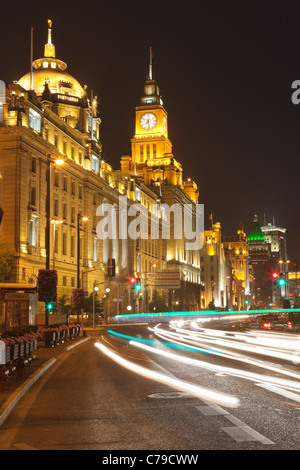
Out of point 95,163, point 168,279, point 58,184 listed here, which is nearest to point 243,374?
point 58,184

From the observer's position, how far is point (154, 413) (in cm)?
1135

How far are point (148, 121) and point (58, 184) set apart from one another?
307 ft

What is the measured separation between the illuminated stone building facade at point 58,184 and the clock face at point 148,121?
54662 mm

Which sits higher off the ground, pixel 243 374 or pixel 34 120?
pixel 34 120

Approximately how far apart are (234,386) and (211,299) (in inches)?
6704

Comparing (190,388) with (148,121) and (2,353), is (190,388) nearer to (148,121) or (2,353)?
(2,353)

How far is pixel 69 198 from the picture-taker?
73.7m

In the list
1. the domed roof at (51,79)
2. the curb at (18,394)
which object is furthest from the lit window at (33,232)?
the curb at (18,394)

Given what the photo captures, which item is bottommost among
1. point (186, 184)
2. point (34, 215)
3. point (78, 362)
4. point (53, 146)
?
point (78, 362)

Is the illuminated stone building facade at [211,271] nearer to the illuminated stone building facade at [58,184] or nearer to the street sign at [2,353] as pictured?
the illuminated stone building facade at [58,184]

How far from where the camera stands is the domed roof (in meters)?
83.6
